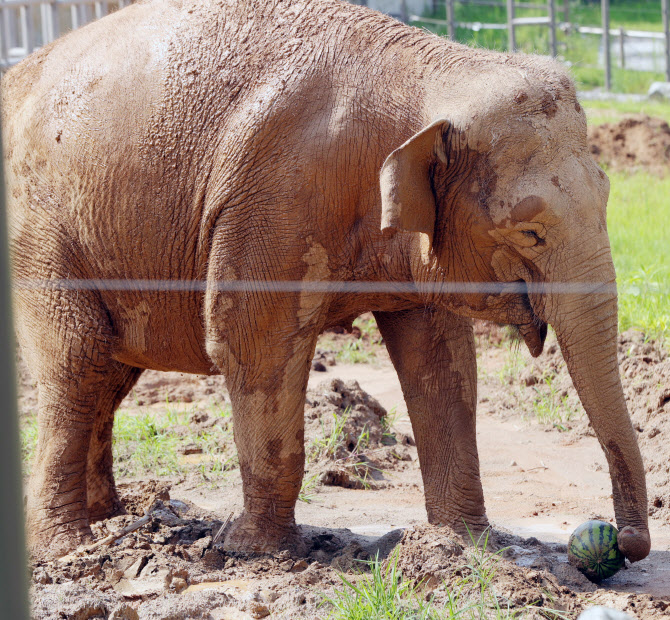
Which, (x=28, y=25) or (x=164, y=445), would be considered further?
(x=28, y=25)

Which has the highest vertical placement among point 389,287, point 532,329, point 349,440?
point 389,287

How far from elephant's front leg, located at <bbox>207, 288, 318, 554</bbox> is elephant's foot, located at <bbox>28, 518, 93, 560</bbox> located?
2.18 feet

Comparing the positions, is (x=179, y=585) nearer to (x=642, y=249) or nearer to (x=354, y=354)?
(x=354, y=354)

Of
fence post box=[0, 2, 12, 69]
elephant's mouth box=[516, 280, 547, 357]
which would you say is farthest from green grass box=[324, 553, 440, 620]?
fence post box=[0, 2, 12, 69]

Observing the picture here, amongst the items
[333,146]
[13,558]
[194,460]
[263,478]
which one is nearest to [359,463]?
[194,460]

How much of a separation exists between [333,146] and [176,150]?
605 mm

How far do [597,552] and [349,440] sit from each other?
204 centimetres

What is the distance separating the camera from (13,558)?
1295mm

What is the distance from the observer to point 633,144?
38.5 ft

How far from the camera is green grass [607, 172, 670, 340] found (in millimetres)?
6387

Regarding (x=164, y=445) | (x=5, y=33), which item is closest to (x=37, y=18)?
(x=5, y=33)

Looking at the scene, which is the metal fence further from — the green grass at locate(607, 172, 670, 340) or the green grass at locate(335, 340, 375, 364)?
the green grass at locate(607, 172, 670, 340)

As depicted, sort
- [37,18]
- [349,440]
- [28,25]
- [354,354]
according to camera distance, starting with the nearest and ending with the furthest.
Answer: [349,440]
[354,354]
[28,25]
[37,18]

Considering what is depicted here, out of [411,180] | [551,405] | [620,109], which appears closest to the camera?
[411,180]
